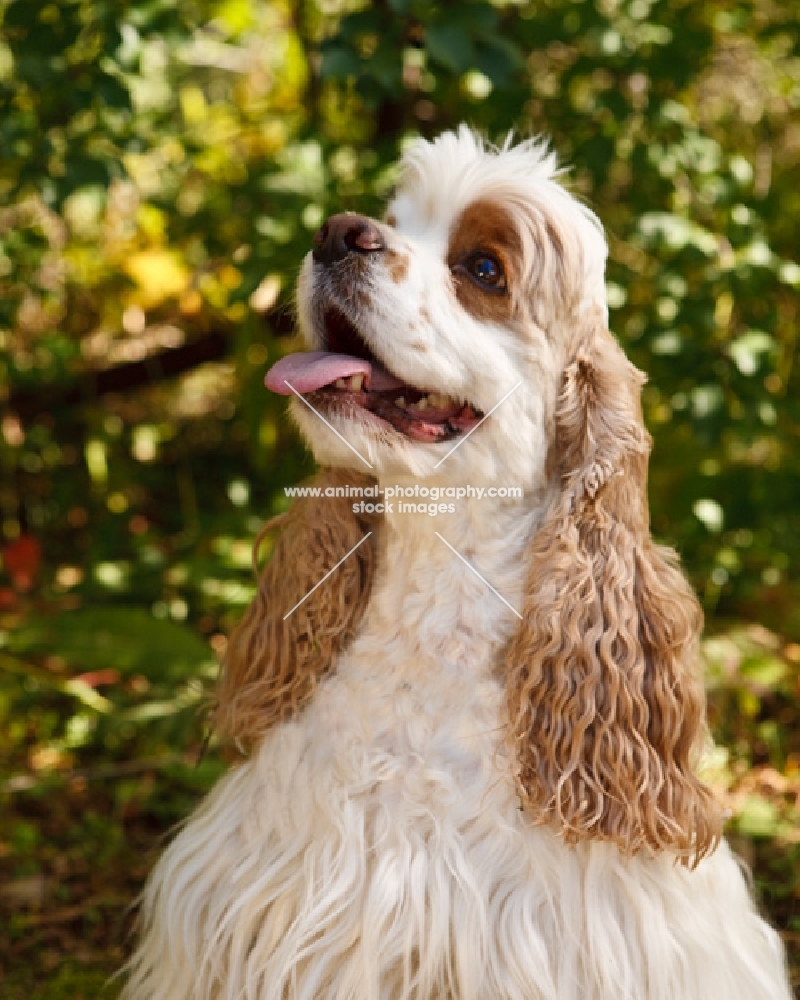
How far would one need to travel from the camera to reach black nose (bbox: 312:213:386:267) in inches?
74.8

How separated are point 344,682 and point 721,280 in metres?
1.61

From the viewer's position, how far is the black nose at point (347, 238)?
6.23ft

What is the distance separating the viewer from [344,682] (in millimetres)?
2203

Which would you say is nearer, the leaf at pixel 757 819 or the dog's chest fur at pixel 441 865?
the dog's chest fur at pixel 441 865

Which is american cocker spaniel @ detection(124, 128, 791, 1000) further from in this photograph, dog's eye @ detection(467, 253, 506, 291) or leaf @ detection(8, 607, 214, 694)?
leaf @ detection(8, 607, 214, 694)

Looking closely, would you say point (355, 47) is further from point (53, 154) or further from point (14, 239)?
point (14, 239)

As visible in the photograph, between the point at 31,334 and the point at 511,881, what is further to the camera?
the point at 31,334

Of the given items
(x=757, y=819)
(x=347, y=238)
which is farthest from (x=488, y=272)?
(x=757, y=819)

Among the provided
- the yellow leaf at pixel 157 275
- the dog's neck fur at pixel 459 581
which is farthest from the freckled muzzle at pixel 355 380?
the yellow leaf at pixel 157 275

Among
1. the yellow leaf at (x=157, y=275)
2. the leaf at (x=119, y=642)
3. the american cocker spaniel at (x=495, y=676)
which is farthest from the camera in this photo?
the yellow leaf at (x=157, y=275)

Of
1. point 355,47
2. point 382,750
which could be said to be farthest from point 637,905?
point 355,47

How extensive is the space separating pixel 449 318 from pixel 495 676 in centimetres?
60

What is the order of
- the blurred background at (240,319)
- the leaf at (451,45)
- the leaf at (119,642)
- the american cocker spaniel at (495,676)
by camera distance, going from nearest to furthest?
the american cocker spaniel at (495,676) → the leaf at (451,45) → the blurred background at (240,319) → the leaf at (119,642)

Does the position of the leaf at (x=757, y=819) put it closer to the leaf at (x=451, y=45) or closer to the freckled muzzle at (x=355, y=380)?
the freckled muzzle at (x=355, y=380)
